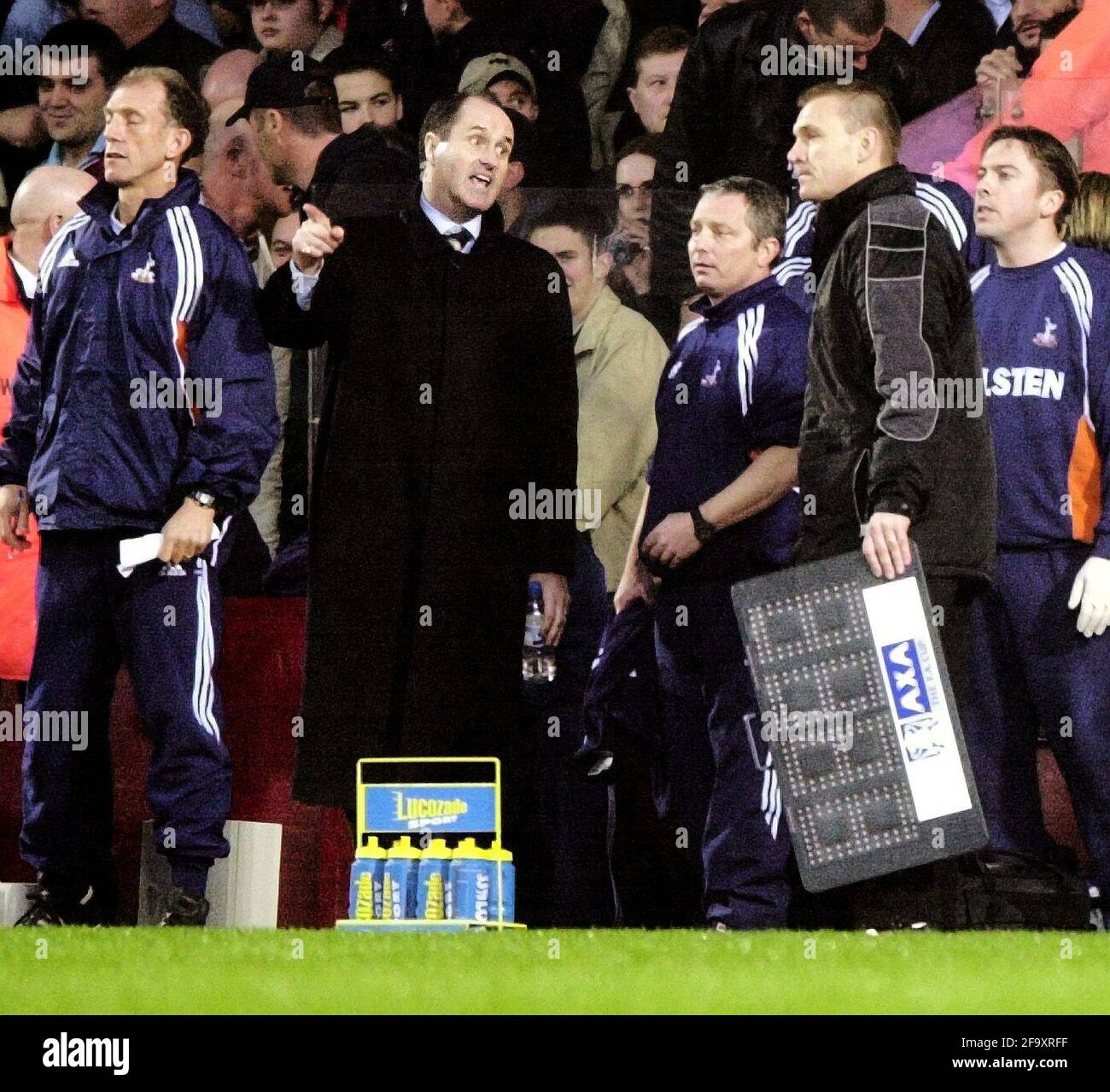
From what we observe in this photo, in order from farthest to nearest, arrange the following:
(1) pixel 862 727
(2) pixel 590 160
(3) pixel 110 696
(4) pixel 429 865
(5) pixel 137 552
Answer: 1. (2) pixel 590 160
2. (3) pixel 110 696
3. (5) pixel 137 552
4. (1) pixel 862 727
5. (4) pixel 429 865

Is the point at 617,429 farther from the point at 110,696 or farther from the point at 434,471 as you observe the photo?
the point at 110,696

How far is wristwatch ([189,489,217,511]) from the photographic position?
5.48m

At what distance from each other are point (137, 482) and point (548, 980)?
2.03 m

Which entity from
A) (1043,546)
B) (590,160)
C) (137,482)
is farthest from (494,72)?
(1043,546)

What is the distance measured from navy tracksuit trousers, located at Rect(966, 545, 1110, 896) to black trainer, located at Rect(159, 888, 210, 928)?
2.11 metres

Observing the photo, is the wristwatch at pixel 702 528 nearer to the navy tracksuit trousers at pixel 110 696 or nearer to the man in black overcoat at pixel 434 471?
the man in black overcoat at pixel 434 471

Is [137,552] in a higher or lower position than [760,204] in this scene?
lower

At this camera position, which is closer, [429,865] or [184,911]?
[429,865]

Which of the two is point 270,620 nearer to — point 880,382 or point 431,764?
point 431,764

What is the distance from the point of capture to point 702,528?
18.1 ft

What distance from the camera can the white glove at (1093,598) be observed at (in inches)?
214

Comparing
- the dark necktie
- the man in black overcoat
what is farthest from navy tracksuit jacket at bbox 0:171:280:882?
the dark necktie

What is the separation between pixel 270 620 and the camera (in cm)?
569

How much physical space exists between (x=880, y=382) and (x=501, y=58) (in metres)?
1.57
